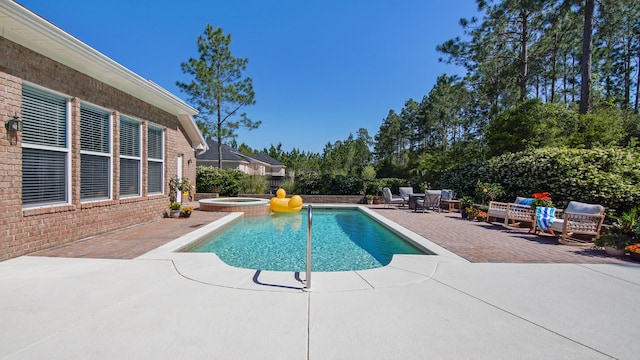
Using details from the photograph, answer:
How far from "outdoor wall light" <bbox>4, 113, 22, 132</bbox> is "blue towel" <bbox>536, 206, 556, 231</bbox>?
1129cm

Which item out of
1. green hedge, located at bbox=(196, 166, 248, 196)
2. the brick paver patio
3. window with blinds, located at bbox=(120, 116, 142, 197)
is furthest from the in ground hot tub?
green hedge, located at bbox=(196, 166, 248, 196)

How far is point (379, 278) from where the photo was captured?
13.1ft

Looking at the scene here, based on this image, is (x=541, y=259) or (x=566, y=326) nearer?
(x=566, y=326)

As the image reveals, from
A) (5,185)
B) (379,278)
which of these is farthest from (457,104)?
(5,185)

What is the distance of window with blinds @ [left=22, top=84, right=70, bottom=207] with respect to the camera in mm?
5059

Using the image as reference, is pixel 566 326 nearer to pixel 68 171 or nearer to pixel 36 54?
pixel 68 171

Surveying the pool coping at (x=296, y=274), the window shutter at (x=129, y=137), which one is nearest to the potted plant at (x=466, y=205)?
the pool coping at (x=296, y=274)

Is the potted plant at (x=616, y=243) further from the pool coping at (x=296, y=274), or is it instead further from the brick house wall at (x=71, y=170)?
the brick house wall at (x=71, y=170)

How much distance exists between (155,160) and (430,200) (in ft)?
35.7

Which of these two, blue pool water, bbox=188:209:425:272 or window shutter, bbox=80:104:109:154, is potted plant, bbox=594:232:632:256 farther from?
window shutter, bbox=80:104:109:154

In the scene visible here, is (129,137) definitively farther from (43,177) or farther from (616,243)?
(616,243)

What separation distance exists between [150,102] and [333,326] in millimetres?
8697

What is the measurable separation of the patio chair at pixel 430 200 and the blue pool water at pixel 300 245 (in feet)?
9.31

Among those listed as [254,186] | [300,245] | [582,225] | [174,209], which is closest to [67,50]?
[174,209]
